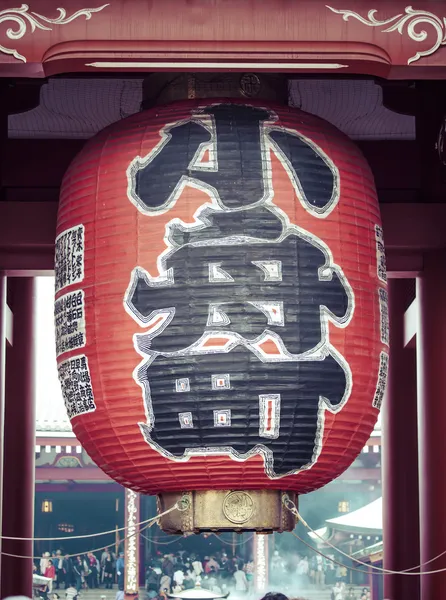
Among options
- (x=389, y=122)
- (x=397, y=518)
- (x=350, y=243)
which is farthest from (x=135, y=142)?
(x=397, y=518)

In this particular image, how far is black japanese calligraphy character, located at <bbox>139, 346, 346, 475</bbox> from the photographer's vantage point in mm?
5434

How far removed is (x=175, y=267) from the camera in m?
5.54

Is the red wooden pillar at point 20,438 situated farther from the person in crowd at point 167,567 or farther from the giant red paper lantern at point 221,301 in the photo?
the person in crowd at point 167,567

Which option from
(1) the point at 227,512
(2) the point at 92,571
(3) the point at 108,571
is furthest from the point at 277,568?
(1) the point at 227,512

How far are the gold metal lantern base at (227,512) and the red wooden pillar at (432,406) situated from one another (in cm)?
234

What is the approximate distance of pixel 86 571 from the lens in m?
19.4

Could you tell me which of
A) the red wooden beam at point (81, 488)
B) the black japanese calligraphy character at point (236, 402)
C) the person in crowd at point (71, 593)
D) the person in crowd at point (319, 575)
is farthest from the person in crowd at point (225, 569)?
the black japanese calligraphy character at point (236, 402)

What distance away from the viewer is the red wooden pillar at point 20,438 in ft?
32.9

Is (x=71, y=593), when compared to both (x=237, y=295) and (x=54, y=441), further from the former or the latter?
(x=237, y=295)

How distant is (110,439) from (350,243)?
1418mm

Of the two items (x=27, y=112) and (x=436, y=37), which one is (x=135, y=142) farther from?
(x=27, y=112)

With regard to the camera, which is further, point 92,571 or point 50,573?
point 92,571

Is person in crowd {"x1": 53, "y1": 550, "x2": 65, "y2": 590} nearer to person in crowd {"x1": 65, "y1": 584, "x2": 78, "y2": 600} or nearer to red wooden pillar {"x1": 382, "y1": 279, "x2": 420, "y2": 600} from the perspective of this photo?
person in crowd {"x1": 65, "y1": 584, "x2": 78, "y2": 600}

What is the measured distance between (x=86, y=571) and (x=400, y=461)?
10.3 m
